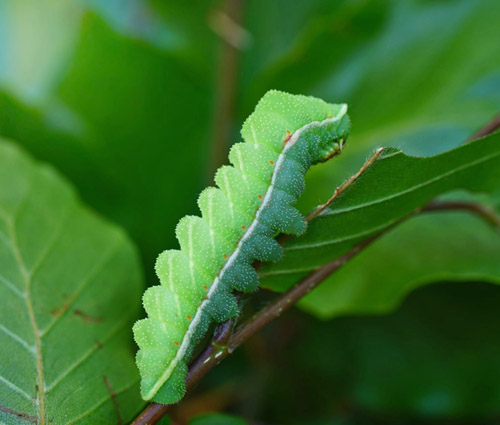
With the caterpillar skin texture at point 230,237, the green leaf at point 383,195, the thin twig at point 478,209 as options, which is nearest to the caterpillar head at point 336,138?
the caterpillar skin texture at point 230,237

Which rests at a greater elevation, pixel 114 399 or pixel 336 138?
pixel 336 138

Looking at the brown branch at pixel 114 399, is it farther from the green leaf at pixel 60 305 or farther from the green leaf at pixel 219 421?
the green leaf at pixel 219 421

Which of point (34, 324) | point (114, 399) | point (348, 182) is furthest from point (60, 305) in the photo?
point (348, 182)

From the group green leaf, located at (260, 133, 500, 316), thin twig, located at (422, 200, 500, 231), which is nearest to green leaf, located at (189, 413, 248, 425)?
green leaf, located at (260, 133, 500, 316)

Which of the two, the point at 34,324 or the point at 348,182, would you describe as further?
the point at 34,324

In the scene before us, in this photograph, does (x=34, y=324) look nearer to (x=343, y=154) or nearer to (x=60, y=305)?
(x=60, y=305)

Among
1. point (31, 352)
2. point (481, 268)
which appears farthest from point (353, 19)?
point (31, 352)
